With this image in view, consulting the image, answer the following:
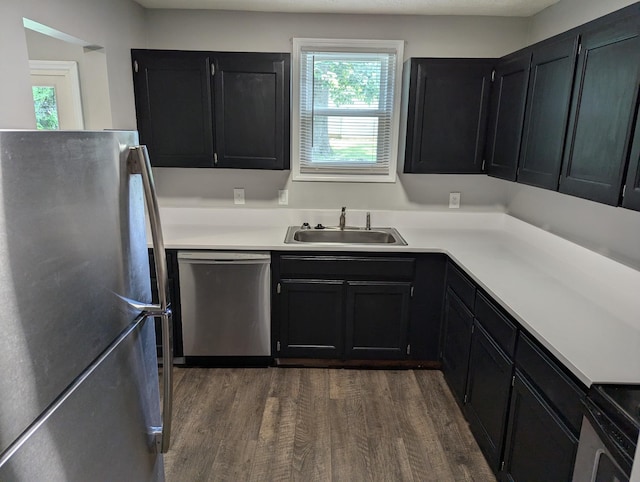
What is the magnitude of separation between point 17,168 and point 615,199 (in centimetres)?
186

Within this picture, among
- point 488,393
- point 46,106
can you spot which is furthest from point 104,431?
point 46,106

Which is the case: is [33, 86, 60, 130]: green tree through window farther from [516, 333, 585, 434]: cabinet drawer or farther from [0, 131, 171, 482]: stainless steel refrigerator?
[516, 333, 585, 434]: cabinet drawer

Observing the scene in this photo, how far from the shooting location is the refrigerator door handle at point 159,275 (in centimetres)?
112

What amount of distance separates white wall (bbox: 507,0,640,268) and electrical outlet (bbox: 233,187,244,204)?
6.51 feet

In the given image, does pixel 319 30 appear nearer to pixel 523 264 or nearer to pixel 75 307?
pixel 523 264

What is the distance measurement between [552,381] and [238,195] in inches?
93.9

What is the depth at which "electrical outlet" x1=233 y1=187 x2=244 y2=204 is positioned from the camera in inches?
126

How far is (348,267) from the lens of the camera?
2.71m

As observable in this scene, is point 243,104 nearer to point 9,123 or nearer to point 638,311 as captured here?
point 9,123

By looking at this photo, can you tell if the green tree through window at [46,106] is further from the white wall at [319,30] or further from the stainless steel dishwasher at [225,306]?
the stainless steel dishwasher at [225,306]

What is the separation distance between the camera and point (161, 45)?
3.00m

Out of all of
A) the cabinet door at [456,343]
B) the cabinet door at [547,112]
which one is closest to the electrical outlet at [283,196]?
the cabinet door at [456,343]

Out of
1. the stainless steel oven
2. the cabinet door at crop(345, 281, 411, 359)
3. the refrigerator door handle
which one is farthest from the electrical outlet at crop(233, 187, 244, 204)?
the stainless steel oven

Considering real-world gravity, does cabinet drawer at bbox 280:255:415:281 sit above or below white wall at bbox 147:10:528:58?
below
